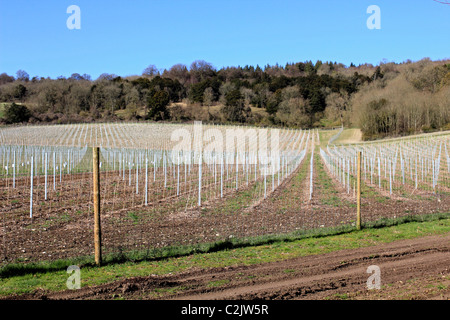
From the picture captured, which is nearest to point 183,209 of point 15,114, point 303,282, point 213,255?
point 213,255

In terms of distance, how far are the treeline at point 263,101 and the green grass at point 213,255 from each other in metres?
49.1

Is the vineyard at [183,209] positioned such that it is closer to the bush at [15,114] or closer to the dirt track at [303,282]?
the dirt track at [303,282]

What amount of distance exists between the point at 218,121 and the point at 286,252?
62.6m

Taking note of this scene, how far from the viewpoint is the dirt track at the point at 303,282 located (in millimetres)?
4980

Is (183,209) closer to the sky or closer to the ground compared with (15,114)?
closer to the ground

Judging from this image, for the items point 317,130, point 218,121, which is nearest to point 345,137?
point 317,130

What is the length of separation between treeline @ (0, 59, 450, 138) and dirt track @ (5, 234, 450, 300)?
5207 centimetres

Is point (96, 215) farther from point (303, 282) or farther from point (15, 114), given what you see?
point (15, 114)

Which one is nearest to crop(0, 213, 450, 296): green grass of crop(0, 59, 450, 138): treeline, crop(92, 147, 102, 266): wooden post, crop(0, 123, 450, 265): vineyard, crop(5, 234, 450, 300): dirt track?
crop(92, 147, 102, 266): wooden post

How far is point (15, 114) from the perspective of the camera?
5041 centimetres

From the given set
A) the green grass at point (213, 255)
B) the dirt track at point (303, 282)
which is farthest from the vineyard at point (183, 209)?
the dirt track at point (303, 282)

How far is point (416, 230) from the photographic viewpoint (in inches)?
382

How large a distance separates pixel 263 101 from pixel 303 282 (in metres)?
89.1
